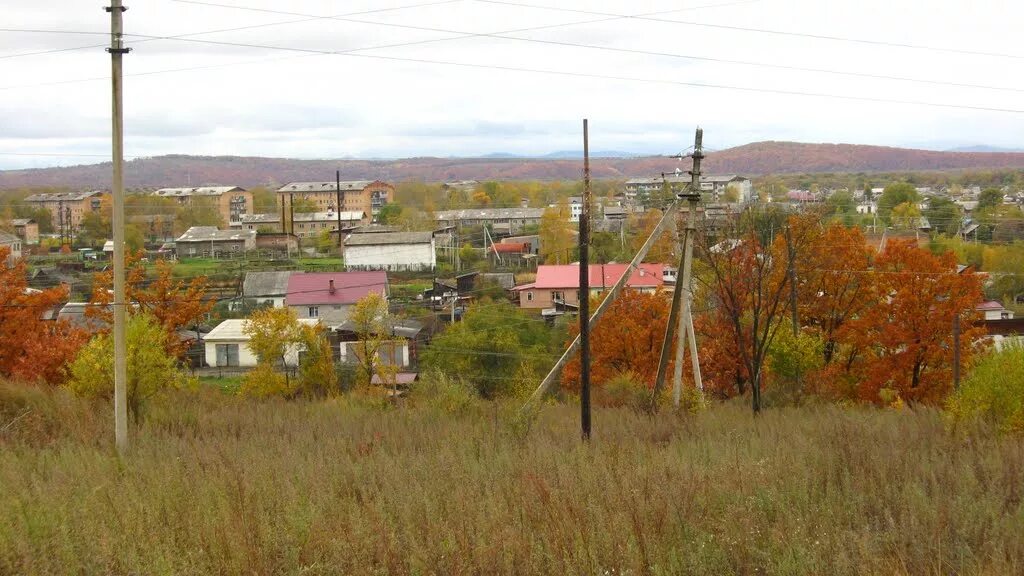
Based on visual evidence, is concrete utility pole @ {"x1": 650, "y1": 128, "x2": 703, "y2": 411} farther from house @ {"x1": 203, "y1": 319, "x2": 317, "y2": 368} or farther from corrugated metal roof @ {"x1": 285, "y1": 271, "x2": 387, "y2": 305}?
corrugated metal roof @ {"x1": 285, "y1": 271, "x2": 387, "y2": 305}

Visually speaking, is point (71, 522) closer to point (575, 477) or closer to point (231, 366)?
point (575, 477)

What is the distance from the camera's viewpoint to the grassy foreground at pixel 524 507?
595 cm

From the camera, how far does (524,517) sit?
6.75 meters

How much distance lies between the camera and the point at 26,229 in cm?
8306

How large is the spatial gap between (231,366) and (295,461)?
27.3 meters

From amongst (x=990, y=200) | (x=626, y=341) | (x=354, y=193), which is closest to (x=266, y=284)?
(x=626, y=341)

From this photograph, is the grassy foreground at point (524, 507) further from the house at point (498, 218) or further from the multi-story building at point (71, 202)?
the multi-story building at point (71, 202)

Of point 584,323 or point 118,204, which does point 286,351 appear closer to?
point 584,323

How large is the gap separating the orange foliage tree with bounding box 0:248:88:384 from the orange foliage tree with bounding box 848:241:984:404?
19884mm

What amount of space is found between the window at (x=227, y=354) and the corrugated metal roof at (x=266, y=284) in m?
8.62

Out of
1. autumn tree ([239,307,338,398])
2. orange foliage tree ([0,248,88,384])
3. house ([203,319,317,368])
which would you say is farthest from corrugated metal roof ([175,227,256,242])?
autumn tree ([239,307,338,398])

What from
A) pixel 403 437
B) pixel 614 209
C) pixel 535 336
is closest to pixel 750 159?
pixel 614 209

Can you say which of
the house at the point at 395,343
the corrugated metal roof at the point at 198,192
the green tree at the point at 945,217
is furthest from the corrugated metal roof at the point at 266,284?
the corrugated metal roof at the point at 198,192

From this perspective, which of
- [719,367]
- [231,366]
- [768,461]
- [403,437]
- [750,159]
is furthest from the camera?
[750,159]
